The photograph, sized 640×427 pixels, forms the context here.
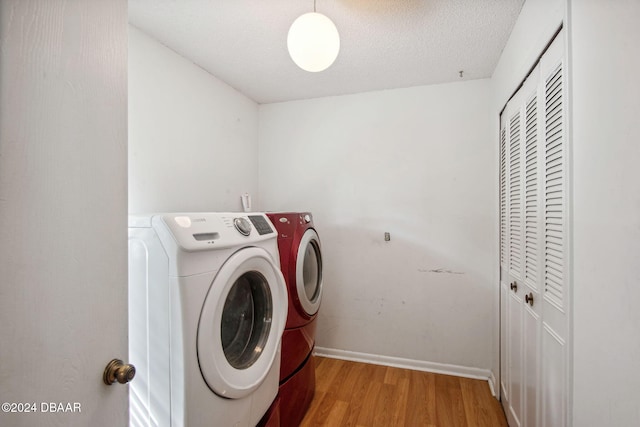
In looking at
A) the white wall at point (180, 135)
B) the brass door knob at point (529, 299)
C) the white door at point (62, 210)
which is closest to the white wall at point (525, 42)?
the brass door knob at point (529, 299)

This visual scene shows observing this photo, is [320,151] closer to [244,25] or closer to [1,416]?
[244,25]

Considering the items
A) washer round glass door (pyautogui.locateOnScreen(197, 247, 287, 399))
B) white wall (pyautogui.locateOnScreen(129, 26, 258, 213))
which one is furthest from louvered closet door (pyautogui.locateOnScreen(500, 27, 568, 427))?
white wall (pyautogui.locateOnScreen(129, 26, 258, 213))

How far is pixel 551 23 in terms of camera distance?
99 centimetres

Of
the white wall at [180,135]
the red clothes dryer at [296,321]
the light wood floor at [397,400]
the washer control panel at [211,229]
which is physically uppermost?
the white wall at [180,135]

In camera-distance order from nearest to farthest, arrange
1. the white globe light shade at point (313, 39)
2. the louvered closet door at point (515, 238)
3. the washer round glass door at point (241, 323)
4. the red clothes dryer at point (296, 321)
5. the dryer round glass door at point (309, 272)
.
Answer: the washer round glass door at point (241, 323) < the white globe light shade at point (313, 39) < the louvered closet door at point (515, 238) < the red clothes dryer at point (296, 321) < the dryer round glass door at point (309, 272)

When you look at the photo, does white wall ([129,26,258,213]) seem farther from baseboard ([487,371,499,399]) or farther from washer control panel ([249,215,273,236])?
baseboard ([487,371,499,399])

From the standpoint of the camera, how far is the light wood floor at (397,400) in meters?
1.65

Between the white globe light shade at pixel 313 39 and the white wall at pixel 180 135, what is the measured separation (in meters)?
0.93

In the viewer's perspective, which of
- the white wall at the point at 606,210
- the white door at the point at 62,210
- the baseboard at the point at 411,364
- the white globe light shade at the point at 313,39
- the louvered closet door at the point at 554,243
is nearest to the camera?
the white door at the point at 62,210

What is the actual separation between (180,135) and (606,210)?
200cm

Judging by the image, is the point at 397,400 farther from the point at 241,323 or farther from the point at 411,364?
the point at 241,323

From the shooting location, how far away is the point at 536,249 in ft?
3.86

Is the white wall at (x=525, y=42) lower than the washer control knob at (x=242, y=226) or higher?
higher

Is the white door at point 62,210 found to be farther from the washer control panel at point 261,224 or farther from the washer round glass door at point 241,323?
the washer control panel at point 261,224
